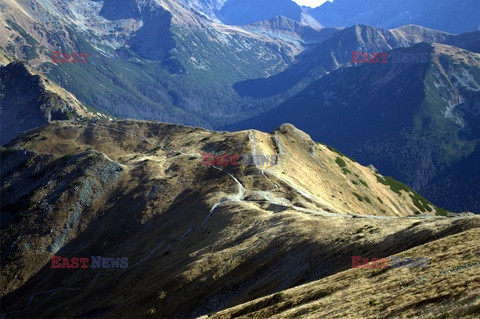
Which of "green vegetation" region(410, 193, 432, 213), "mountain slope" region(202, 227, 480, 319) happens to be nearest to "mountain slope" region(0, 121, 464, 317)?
"green vegetation" region(410, 193, 432, 213)

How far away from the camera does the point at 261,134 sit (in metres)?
150

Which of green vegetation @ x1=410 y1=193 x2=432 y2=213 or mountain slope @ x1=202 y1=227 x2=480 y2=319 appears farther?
green vegetation @ x1=410 y1=193 x2=432 y2=213

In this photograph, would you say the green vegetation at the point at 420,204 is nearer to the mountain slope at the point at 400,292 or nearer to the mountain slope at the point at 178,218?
the mountain slope at the point at 178,218

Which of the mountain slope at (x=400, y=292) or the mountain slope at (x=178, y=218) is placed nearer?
the mountain slope at (x=400, y=292)

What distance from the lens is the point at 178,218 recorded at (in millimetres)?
105438

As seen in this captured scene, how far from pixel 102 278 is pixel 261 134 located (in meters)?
74.9

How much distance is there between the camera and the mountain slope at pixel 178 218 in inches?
2490

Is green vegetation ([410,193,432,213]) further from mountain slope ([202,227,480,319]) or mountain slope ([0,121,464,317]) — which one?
mountain slope ([202,227,480,319])

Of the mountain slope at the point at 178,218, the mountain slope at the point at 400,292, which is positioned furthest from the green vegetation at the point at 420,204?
the mountain slope at the point at 400,292

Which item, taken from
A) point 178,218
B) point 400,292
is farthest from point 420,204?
point 400,292

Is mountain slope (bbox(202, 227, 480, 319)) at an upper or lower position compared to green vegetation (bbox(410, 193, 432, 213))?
upper

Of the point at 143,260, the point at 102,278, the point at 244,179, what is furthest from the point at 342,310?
the point at 244,179

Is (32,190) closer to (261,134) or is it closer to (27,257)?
(27,257)

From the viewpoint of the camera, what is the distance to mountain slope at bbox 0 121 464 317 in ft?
208
